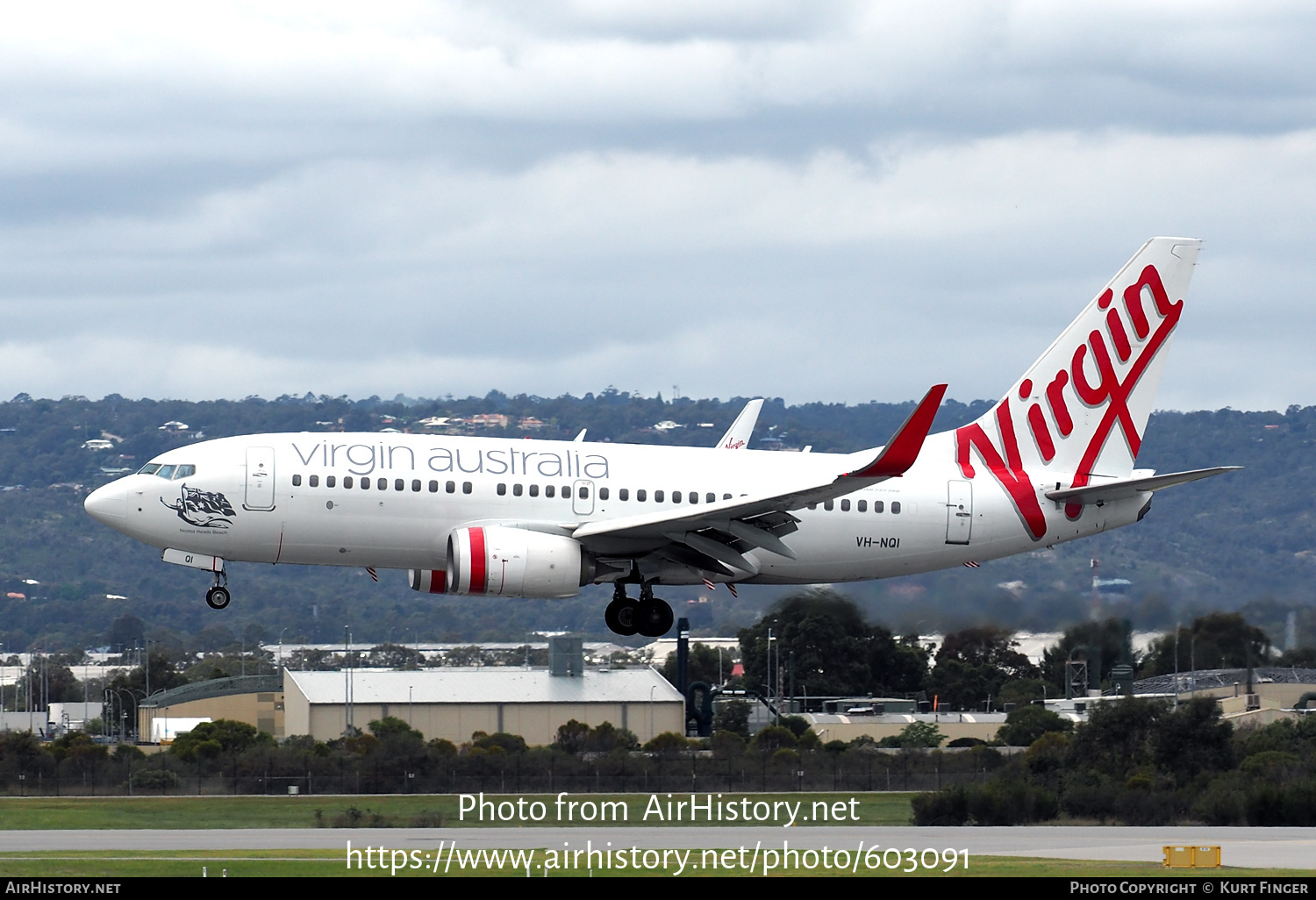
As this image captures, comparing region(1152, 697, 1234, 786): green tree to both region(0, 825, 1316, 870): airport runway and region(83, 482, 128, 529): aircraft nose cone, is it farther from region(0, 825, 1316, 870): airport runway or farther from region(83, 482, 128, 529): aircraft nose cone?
region(83, 482, 128, 529): aircraft nose cone

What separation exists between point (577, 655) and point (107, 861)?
50734mm

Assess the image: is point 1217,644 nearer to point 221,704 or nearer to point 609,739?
point 609,739

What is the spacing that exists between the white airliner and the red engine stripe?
0.04 meters

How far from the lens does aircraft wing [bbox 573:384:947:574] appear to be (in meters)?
43.4

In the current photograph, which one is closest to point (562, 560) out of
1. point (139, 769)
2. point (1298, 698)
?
point (139, 769)

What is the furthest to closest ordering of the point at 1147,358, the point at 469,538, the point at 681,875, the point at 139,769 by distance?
the point at 139,769
the point at 1147,358
the point at 469,538
the point at 681,875

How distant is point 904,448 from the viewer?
142 ft

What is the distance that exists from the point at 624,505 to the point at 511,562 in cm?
330

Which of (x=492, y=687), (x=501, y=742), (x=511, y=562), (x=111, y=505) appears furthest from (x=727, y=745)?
(x=111, y=505)

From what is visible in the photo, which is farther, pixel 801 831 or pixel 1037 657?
pixel 1037 657

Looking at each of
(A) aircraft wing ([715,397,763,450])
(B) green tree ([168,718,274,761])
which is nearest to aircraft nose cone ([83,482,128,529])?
(A) aircraft wing ([715,397,763,450])
